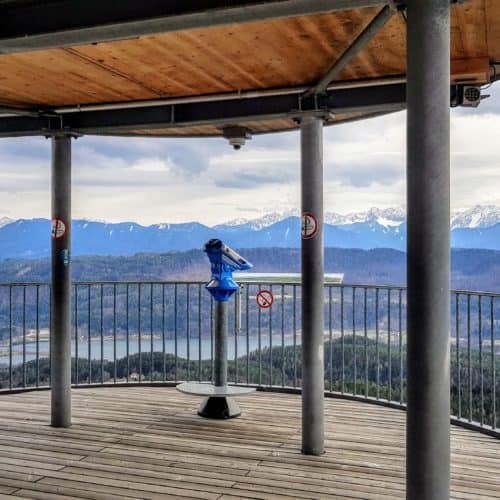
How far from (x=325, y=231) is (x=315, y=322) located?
76cm

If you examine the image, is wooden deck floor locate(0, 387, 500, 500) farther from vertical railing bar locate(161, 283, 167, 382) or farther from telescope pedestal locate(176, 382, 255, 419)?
vertical railing bar locate(161, 283, 167, 382)

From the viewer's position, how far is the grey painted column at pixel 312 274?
4621mm

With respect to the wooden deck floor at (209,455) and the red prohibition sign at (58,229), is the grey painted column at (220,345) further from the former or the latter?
the red prohibition sign at (58,229)

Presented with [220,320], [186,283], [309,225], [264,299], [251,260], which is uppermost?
Answer: [309,225]

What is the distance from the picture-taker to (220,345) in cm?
586

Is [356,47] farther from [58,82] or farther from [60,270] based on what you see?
[60,270]

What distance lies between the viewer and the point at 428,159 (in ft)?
8.29

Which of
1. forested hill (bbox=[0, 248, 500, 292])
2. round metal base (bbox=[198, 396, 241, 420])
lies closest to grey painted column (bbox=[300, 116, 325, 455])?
round metal base (bbox=[198, 396, 241, 420])

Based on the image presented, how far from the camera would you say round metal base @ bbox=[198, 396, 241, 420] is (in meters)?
5.66

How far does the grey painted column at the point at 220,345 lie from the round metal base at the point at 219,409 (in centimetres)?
16

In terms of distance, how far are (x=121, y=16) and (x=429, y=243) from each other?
5.98 ft

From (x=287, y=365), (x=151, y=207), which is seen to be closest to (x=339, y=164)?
(x=151, y=207)

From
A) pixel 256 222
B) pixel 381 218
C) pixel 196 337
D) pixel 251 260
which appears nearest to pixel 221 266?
pixel 251 260

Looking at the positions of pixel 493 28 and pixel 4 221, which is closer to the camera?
pixel 493 28
